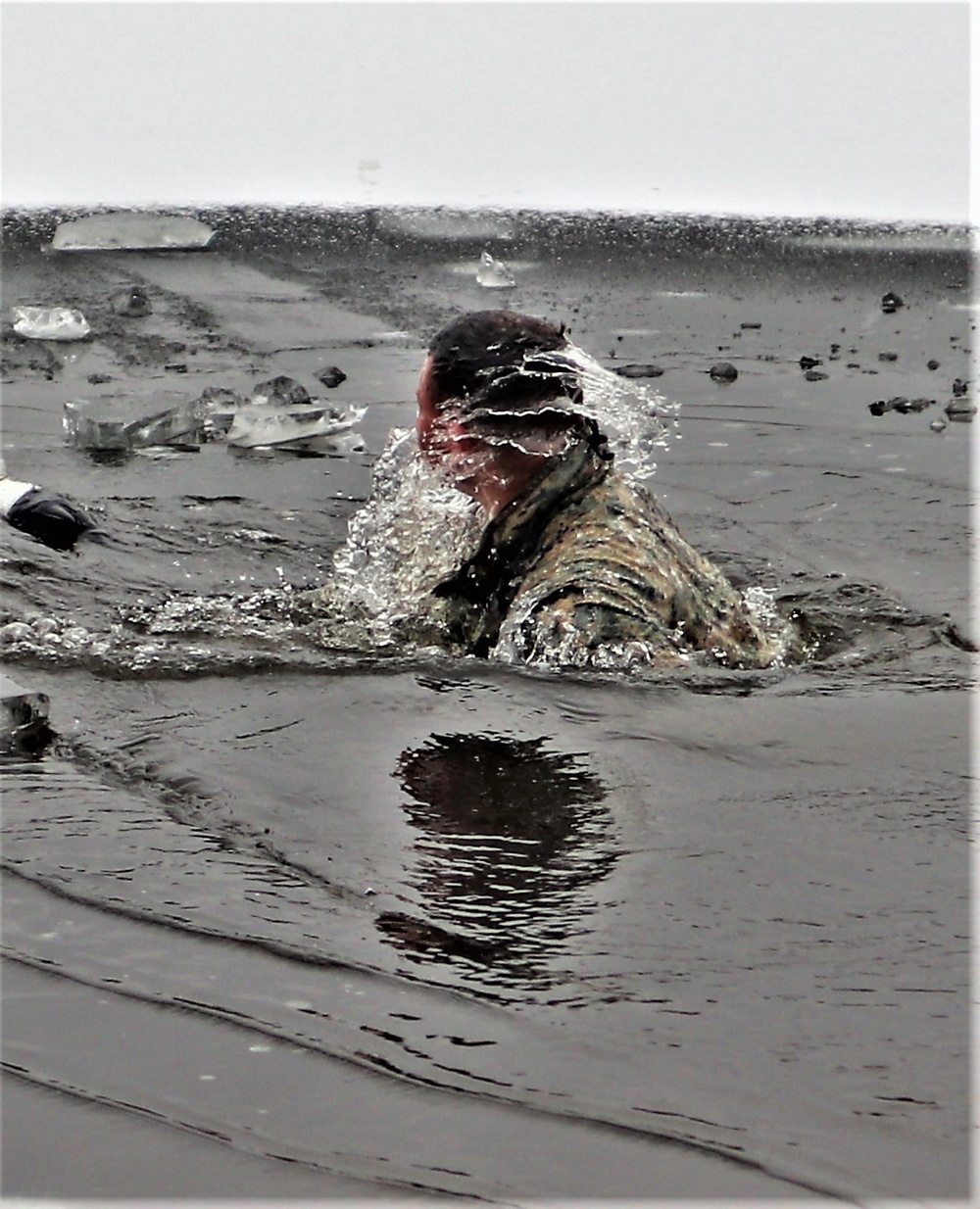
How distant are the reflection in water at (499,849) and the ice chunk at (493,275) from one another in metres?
7.59

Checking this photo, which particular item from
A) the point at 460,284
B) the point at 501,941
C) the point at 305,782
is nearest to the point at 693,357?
the point at 460,284

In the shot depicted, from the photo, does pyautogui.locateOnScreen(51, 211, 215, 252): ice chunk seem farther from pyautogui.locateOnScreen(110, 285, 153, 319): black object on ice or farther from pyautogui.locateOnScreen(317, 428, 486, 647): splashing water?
pyautogui.locateOnScreen(317, 428, 486, 647): splashing water

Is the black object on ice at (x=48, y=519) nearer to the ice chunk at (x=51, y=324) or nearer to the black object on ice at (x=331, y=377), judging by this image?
the black object on ice at (x=331, y=377)

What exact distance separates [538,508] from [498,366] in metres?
0.40

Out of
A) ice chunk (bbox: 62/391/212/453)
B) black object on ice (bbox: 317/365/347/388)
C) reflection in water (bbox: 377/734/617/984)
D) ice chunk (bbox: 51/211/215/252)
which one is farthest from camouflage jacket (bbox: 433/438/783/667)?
ice chunk (bbox: 51/211/215/252)

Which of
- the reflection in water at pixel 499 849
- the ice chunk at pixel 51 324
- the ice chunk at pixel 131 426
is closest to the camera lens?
the reflection in water at pixel 499 849

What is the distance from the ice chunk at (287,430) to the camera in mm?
7844

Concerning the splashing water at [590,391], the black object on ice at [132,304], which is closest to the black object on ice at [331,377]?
the black object on ice at [132,304]

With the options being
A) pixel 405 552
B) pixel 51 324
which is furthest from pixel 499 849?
pixel 51 324

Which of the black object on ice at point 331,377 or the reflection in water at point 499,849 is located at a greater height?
the black object on ice at point 331,377

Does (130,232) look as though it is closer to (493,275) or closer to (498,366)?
(493,275)

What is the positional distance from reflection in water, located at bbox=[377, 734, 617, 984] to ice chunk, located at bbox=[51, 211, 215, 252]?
8.86 meters

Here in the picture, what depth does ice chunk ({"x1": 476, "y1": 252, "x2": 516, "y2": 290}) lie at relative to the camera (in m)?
11.1

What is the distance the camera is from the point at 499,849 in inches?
127
